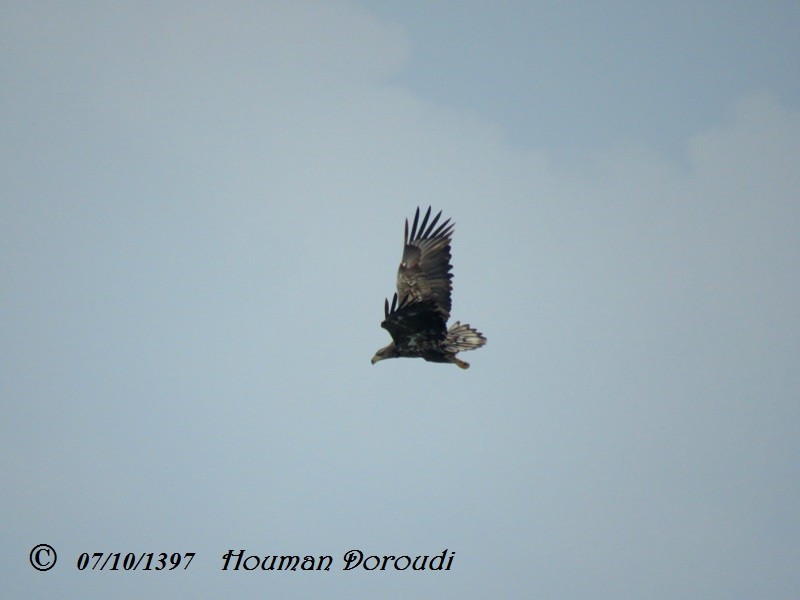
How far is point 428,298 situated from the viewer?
21453 mm

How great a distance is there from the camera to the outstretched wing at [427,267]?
2150 centimetres

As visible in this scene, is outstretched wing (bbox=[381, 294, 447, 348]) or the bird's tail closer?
outstretched wing (bbox=[381, 294, 447, 348])

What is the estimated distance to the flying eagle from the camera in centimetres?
2109

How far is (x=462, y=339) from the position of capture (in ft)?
71.6

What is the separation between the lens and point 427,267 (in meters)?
21.6

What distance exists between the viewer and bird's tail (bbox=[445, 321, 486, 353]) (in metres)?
21.7

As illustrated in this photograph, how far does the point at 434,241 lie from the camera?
21828 millimetres

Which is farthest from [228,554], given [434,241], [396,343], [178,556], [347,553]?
[434,241]

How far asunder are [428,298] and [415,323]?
85 centimetres

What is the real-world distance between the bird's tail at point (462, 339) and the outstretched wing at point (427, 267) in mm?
504

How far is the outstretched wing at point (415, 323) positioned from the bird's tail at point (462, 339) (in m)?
0.37

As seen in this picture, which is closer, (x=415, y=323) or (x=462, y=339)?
(x=415, y=323)

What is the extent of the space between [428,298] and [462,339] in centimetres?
115

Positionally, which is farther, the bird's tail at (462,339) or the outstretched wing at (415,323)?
the bird's tail at (462,339)
